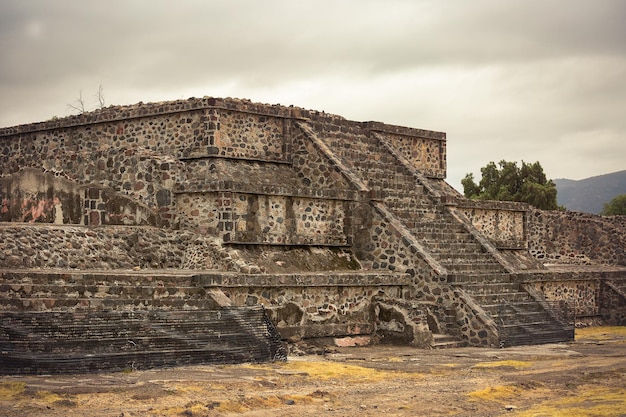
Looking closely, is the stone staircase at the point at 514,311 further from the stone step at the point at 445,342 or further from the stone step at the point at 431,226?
the stone step at the point at 431,226

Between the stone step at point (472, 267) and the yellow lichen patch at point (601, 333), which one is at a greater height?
the stone step at point (472, 267)

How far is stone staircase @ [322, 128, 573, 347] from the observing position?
21.4 metres

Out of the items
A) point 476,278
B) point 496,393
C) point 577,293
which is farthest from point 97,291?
point 577,293

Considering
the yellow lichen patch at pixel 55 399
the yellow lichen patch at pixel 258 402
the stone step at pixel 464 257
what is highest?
the stone step at pixel 464 257

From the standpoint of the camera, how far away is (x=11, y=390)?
40.2 feet

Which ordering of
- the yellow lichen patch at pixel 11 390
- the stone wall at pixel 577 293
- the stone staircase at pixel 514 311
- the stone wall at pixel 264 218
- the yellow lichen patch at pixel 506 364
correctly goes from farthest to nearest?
the stone wall at pixel 577 293
the stone staircase at pixel 514 311
the stone wall at pixel 264 218
the yellow lichen patch at pixel 506 364
the yellow lichen patch at pixel 11 390

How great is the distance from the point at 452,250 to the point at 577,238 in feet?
36.4

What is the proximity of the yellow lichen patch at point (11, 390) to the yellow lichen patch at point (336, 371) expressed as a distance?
14.0ft

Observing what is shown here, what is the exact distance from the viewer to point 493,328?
20.6 meters

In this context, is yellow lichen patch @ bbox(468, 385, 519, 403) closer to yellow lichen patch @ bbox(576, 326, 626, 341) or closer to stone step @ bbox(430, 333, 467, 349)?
stone step @ bbox(430, 333, 467, 349)

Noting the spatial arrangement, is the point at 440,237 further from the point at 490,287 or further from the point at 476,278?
the point at 490,287

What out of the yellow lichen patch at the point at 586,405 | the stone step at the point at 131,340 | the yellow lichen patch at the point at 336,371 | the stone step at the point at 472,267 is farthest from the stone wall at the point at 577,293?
the yellow lichen patch at the point at 586,405

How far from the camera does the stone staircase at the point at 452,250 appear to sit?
2138 cm

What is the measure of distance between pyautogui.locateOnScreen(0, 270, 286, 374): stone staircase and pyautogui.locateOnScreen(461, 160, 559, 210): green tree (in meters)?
36.7
